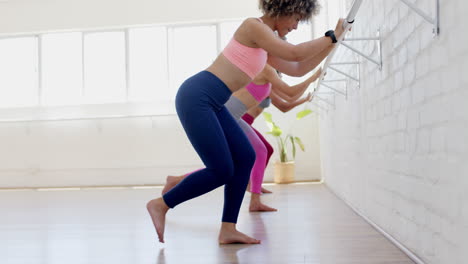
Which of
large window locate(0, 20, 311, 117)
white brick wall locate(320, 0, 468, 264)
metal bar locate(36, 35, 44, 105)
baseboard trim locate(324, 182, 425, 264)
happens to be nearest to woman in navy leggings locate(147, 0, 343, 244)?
white brick wall locate(320, 0, 468, 264)

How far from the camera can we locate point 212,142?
1914mm

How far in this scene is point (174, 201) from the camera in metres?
2.05

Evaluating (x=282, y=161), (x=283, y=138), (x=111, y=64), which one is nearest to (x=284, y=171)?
(x=282, y=161)

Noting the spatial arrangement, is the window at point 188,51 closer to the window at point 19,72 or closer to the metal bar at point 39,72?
the metal bar at point 39,72

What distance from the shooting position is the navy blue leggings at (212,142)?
193cm

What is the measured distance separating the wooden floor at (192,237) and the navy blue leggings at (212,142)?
9.1 inches

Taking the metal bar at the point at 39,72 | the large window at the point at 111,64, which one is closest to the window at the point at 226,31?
the large window at the point at 111,64

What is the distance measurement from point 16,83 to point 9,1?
3.72 ft

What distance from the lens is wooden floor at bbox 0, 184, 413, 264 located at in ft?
5.82

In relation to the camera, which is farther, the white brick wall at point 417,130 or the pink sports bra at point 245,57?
the pink sports bra at point 245,57

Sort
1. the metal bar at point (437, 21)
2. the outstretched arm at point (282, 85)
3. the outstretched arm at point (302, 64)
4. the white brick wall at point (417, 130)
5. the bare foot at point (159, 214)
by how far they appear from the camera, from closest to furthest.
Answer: the white brick wall at point (417, 130) → the metal bar at point (437, 21) → the outstretched arm at point (302, 64) → the bare foot at point (159, 214) → the outstretched arm at point (282, 85)

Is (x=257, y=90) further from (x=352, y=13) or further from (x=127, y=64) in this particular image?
(x=127, y=64)

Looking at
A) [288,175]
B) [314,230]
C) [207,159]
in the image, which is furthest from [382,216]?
[288,175]

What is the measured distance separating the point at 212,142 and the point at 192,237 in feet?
1.85
